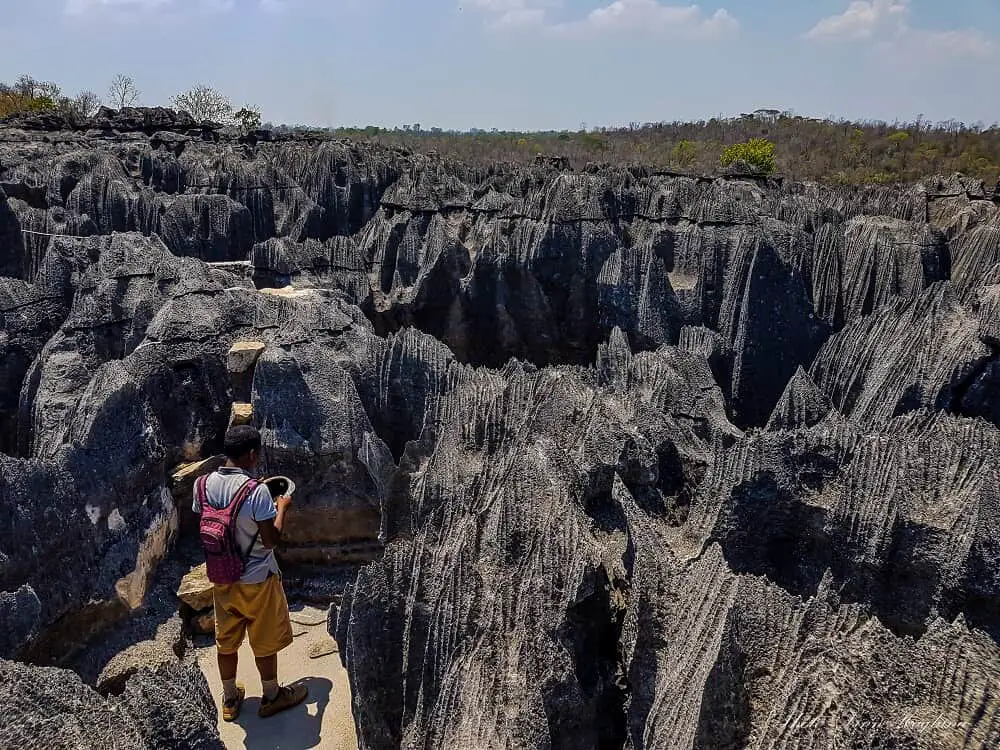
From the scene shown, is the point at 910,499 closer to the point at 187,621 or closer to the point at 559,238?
the point at 187,621

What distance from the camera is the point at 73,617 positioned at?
14.5ft

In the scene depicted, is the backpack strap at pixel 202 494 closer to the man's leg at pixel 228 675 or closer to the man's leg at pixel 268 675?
the man's leg at pixel 228 675

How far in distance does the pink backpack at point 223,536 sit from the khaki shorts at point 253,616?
0.16 meters

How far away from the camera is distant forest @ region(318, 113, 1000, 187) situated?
26.4 m

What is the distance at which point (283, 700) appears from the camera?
4.19 m

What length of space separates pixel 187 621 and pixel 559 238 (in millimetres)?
6863

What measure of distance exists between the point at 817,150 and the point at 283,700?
35786 millimetres

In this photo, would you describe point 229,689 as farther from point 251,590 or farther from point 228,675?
point 251,590

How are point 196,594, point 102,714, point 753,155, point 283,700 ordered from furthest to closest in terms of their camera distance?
point 753,155 < point 196,594 < point 283,700 < point 102,714

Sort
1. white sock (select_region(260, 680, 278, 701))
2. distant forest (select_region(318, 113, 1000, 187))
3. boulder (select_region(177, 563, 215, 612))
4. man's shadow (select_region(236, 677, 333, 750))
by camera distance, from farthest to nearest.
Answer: distant forest (select_region(318, 113, 1000, 187)), boulder (select_region(177, 563, 215, 612)), white sock (select_region(260, 680, 278, 701)), man's shadow (select_region(236, 677, 333, 750))

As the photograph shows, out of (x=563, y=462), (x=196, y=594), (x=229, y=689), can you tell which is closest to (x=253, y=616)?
(x=229, y=689)

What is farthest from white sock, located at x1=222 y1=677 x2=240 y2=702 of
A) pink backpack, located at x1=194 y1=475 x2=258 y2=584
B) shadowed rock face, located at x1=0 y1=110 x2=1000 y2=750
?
pink backpack, located at x1=194 y1=475 x2=258 y2=584

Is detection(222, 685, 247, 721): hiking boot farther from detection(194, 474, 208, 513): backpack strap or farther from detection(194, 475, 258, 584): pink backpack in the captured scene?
detection(194, 474, 208, 513): backpack strap

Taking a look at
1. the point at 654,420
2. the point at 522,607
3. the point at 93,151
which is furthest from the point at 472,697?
the point at 93,151
